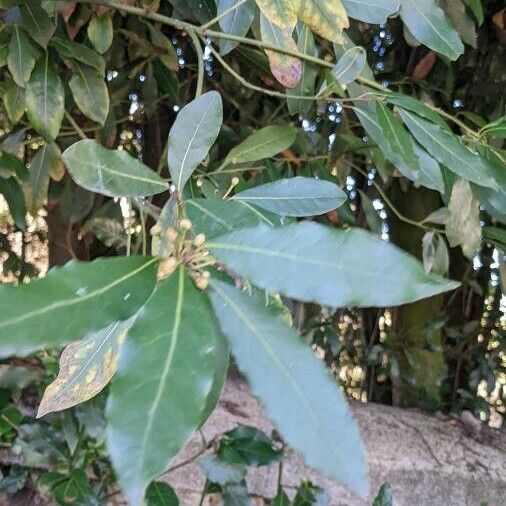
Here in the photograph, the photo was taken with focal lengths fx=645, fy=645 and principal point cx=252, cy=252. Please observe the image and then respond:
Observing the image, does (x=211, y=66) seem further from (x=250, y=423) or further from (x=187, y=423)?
(x=187, y=423)

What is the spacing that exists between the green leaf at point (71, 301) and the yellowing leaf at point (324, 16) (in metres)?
0.32

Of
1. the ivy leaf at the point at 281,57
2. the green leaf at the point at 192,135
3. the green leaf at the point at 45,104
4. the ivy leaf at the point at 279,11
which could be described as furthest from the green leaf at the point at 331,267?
the green leaf at the point at 45,104

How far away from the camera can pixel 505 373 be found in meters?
1.96

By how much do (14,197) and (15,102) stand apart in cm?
23

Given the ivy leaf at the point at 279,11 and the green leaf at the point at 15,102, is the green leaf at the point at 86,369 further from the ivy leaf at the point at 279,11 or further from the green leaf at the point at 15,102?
the green leaf at the point at 15,102

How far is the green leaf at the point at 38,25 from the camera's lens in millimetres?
766

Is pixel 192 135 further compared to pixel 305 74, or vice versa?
pixel 305 74

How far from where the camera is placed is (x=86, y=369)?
21.3 inches

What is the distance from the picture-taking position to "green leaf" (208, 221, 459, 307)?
0.31 metres

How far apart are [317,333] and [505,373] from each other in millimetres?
736

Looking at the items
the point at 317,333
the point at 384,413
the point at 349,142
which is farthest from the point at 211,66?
the point at 384,413

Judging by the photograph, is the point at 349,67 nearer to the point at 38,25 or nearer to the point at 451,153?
the point at 451,153

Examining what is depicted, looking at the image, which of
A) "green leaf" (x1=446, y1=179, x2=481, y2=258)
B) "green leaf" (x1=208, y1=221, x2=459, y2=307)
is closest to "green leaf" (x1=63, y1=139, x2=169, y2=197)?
"green leaf" (x1=208, y1=221, x2=459, y2=307)

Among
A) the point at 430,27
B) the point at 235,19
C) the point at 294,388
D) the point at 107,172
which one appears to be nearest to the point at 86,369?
the point at 107,172
